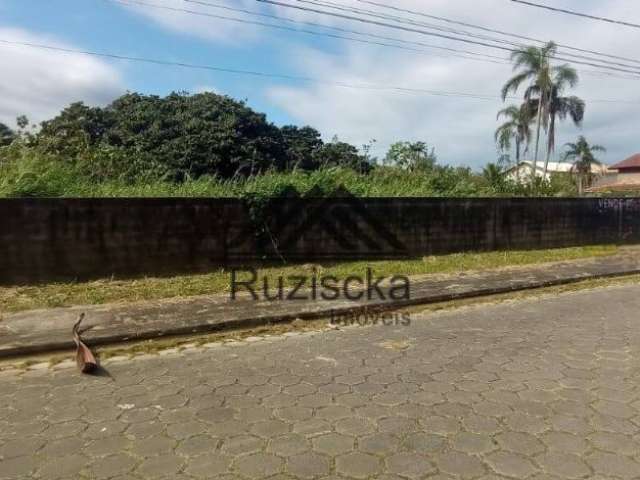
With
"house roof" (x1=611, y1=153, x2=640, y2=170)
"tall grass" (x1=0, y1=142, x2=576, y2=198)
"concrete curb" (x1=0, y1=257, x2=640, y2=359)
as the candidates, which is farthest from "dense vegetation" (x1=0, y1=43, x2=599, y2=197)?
"house roof" (x1=611, y1=153, x2=640, y2=170)

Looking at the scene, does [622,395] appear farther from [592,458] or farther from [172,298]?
[172,298]

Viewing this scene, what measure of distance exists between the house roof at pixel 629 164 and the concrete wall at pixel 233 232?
131 feet

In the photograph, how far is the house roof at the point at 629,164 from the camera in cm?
4403

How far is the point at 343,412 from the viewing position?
3178 millimetres

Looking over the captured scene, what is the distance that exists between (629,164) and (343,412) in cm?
5097

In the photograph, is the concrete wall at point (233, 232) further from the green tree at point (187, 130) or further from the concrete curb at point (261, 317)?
the green tree at point (187, 130)

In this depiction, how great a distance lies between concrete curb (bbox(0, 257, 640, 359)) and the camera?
14.8ft

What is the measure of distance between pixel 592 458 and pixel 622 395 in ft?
3.53

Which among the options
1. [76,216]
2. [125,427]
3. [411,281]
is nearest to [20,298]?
[76,216]

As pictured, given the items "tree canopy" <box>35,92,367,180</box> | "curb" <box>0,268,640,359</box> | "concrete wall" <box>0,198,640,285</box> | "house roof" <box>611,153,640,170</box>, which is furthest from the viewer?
"house roof" <box>611,153,640,170</box>

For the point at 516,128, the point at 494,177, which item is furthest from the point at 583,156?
the point at 494,177

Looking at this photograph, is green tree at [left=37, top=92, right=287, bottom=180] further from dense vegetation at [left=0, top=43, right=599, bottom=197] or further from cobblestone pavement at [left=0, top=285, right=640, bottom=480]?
cobblestone pavement at [left=0, top=285, right=640, bottom=480]

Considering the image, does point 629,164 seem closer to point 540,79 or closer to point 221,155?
point 540,79

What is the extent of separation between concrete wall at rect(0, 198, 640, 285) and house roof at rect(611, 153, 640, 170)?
1568 inches
